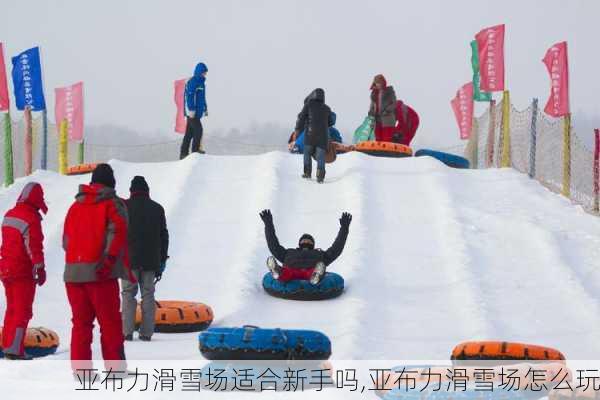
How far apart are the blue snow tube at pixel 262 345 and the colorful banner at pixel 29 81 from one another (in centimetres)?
1218

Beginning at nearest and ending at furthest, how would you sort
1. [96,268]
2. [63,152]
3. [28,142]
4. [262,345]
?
[96,268] < [262,345] < [28,142] < [63,152]

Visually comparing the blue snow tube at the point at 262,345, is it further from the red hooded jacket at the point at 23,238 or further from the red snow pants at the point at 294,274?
the red snow pants at the point at 294,274

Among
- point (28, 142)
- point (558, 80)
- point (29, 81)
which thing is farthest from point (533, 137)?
point (29, 81)

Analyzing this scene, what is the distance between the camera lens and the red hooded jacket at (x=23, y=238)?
7.98m

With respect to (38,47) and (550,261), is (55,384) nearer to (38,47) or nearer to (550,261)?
(550,261)

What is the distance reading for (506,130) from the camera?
17875mm

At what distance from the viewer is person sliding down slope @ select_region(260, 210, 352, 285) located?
10625 millimetres

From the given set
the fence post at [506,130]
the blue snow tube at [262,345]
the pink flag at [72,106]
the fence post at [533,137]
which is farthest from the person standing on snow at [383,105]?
the blue snow tube at [262,345]

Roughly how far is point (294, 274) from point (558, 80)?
781cm

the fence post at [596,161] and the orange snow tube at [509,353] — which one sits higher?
the fence post at [596,161]

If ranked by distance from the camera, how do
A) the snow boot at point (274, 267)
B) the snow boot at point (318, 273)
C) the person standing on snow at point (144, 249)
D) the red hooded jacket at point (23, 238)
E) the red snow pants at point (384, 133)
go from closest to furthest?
the red hooded jacket at point (23, 238) → the person standing on snow at point (144, 249) → the snow boot at point (318, 273) → the snow boot at point (274, 267) → the red snow pants at point (384, 133)

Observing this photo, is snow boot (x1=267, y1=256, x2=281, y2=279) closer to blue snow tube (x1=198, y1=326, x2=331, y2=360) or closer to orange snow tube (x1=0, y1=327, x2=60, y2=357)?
orange snow tube (x1=0, y1=327, x2=60, y2=357)

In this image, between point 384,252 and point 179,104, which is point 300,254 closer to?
point 384,252

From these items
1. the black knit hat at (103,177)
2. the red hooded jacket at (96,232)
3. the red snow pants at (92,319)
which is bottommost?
the red snow pants at (92,319)
